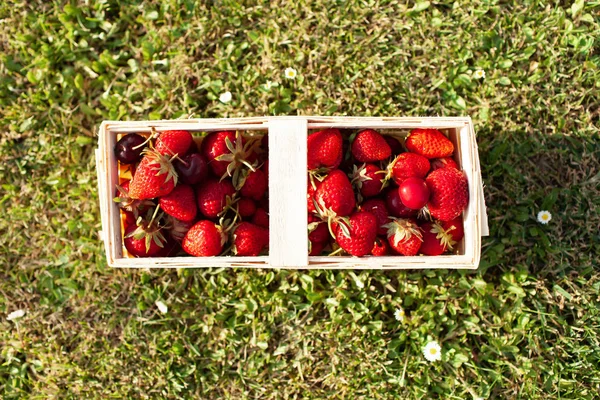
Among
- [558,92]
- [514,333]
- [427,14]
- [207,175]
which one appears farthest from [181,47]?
[514,333]

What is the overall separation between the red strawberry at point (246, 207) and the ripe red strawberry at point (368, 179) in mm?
388

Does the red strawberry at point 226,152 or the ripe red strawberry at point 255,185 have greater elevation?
the red strawberry at point 226,152

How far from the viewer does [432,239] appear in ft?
6.31

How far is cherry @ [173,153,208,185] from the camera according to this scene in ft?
6.11

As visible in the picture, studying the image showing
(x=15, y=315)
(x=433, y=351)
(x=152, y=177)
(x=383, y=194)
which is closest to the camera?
(x=152, y=177)

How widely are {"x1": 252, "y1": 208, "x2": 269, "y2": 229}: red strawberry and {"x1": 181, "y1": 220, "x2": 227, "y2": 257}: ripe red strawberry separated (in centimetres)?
16

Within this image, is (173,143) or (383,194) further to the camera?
(383,194)

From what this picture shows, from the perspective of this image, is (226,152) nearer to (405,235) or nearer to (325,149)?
(325,149)

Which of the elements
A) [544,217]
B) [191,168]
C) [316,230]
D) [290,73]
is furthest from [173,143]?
[544,217]

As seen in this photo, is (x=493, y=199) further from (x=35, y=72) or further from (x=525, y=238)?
(x=35, y=72)

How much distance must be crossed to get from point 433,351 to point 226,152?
4.34 feet

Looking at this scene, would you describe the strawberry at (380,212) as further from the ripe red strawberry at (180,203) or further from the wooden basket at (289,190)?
the ripe red strawberry at (180,203)

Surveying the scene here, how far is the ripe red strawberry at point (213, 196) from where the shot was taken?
74.2 inches

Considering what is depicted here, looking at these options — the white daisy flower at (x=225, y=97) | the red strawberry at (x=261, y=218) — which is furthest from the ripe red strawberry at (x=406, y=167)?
the white daisy flower at (x=225, y=97)
